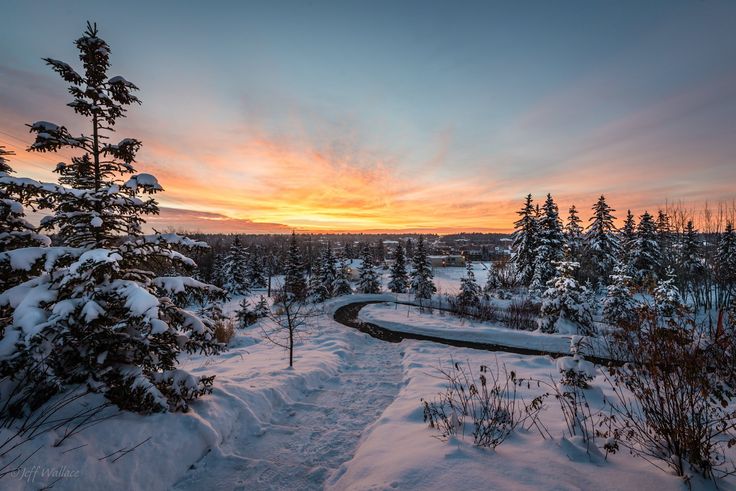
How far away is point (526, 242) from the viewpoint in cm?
3034

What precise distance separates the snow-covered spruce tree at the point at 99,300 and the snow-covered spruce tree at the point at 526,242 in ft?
103

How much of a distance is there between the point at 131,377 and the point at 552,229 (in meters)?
33.6

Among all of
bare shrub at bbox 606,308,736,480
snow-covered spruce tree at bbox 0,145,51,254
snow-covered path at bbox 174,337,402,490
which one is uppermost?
snow-covered spruce tree at bbox 0,145,51,254

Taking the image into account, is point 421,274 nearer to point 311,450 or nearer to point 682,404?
point 311,450

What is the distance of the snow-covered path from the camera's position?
4.06 metres

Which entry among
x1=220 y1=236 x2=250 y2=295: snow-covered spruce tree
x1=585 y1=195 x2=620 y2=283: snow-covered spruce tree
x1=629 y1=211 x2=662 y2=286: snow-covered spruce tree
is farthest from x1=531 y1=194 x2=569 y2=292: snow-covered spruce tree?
x1=220 y1=236 x2=250 y2=295: snow-covered spruce tree

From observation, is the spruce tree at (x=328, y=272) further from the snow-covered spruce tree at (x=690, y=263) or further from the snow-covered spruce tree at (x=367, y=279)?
the snow-covered spruce tree at (x=690, y=263)

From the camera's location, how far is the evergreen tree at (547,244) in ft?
92.1

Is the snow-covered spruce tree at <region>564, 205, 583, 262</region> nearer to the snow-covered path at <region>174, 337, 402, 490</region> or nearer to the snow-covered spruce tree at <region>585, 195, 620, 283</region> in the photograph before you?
the snow-covered spruce tree at <region>585, 195, 620, 283</region>

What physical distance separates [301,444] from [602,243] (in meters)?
38.0

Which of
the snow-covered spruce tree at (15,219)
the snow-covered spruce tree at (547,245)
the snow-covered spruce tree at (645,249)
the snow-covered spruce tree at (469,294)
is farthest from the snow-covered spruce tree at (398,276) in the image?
the snow-covered spruce tree at (15,219)

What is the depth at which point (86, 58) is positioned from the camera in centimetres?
484

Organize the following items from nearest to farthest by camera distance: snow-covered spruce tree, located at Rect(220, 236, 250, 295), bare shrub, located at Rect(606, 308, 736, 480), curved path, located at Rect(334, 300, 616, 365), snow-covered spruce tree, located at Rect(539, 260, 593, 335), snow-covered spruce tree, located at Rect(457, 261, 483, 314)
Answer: bare shrub, located at Rect(606, 308, 736, 480) → curved path, located at Rect(334, 300, 616, 365) → snow-covered spruce tree, located at Rect(539, 260, 593, 335) → snow-covered spruce tree, located at Rect(457, 261, 483, 314) → snow-covered spruce tree, located at Rect(220, 236, 250, 295)

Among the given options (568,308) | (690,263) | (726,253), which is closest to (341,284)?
(568,308)
